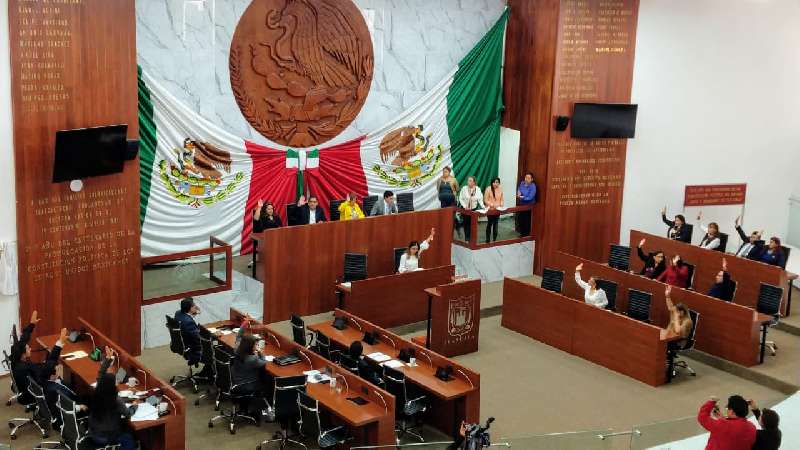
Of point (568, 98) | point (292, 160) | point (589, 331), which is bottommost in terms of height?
point (589, 331)

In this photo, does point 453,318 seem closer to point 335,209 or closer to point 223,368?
point 335,209

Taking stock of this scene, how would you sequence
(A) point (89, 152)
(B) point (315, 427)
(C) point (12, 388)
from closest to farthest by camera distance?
→ 1. (B) point (315, 427)
2. (C) point (12, 388)
3. (A) point (89, 152)

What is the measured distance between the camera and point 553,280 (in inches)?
531

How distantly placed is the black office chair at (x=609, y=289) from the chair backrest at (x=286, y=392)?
4979 mm

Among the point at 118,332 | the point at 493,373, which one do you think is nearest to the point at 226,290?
the point at 118,332

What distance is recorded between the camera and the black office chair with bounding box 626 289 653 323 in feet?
41.5

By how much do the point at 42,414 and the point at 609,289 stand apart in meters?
7.38

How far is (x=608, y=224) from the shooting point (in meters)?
16.4

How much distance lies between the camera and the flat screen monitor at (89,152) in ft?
35.7

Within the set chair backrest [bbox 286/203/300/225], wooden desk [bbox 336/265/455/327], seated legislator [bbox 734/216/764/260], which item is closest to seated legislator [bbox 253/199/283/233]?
chair backrest [bbox 286/203/300/225]

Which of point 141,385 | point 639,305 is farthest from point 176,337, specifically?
point 639,305

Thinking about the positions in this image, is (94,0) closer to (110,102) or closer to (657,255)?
(110,102)

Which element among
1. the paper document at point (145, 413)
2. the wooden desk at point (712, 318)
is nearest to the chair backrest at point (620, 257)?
the wooden desk at point (712, 318)

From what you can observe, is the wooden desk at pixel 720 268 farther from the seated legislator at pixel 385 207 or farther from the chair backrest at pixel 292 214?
the chair backrest at pixel 292 214
